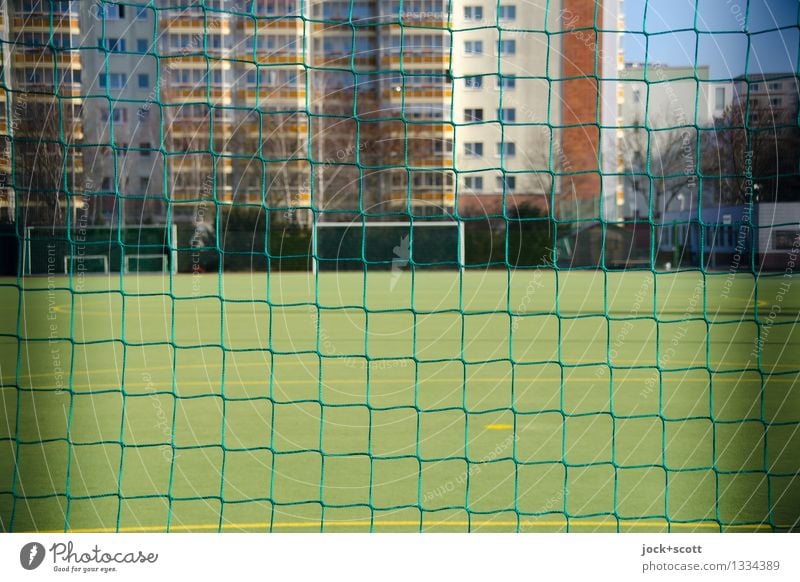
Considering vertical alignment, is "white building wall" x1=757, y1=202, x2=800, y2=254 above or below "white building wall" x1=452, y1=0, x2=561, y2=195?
below

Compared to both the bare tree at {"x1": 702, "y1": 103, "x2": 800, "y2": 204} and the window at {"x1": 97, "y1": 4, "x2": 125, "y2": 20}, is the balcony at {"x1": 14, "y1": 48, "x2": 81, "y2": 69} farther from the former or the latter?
the bare tree at {"x1": 702, "y1": 103, "x2": 800, "y2": 204}

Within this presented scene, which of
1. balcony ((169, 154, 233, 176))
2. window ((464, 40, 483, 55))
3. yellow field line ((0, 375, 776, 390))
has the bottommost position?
yellow field line ((0, 375, 776, 390))

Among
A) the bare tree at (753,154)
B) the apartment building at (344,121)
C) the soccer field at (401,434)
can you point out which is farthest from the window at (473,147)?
the soccer field at (401,434)

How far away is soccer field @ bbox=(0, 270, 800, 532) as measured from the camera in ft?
10.1

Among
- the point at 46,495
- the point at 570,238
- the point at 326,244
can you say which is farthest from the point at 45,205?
the point at 570,238

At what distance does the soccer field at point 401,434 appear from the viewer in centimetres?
309

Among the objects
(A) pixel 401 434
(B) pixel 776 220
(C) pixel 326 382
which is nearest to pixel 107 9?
(A) pixel 401 434

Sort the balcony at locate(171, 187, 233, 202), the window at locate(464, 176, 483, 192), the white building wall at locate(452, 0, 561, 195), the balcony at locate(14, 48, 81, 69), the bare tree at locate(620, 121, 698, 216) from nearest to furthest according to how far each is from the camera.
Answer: the balcony at locate(14, 48, 81, 69), the white building wall at locate(452, 0, 561, 195), the bare tree at locate(620, 121, 698, 216), the balcony at locate(171, 187, 233, 202), the window at locate(464, 176, 483, 192)

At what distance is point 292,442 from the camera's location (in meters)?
4.07

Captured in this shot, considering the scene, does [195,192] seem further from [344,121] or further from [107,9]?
[107,9]

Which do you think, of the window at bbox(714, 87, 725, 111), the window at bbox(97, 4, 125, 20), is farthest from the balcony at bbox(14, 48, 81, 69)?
the window at bbox(714, 87, 725, 111)

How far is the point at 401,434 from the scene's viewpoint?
417cm

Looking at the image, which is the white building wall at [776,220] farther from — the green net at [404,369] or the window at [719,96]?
the window at [719,96]
